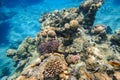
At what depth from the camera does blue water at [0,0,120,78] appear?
1683 centimetres

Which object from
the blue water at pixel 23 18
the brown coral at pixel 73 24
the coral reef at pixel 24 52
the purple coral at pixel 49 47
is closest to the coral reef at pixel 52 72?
the purple coral at pixel 49 47

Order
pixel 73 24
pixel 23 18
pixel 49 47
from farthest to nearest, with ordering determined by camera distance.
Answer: pixel 23 18 → pixel 73 24 → pixel 49 47

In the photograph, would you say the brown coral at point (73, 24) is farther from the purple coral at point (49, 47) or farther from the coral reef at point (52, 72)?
the coral reef at point (52, 72)

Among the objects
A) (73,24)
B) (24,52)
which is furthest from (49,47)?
(24,52)

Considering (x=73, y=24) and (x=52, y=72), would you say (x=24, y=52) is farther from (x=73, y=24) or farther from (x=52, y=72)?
A: (x=52, y=72)

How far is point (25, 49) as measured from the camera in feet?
35.8

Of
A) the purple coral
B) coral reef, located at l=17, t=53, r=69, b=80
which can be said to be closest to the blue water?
the purple coral

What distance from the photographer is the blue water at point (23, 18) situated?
55.2ft

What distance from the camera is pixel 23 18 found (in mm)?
23672

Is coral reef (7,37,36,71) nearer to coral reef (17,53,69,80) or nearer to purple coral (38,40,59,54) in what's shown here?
purple coral (38,40,59,54)

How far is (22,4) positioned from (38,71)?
23.9 metres

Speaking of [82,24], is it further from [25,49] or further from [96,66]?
[25,49]

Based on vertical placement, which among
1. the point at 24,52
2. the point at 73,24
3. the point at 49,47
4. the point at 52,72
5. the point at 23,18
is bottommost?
the point at 52,72

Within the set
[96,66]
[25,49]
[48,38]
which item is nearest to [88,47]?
[96,66]
